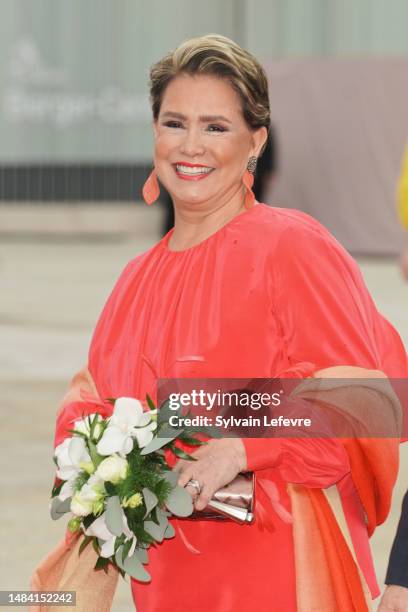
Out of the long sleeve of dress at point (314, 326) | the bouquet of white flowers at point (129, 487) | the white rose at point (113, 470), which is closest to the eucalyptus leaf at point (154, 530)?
the bouquet of white flowers at point (129, 487)

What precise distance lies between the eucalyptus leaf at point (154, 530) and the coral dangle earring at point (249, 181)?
2.45ft

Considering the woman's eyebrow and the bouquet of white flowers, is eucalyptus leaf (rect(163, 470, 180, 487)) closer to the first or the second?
the bouquet of white flowers

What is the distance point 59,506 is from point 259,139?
879 mm

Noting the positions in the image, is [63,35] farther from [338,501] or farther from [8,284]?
[338,501]

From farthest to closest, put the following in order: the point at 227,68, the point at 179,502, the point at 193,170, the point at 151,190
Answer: the point at 151,190, the point at 193,170, the point at 227,68, the point at 179,502

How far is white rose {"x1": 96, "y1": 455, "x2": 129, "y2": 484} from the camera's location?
A: 275 centimetres

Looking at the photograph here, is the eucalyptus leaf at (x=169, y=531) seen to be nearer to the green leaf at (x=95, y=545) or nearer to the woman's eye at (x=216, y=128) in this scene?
the green leaf at (x=95, y=545)

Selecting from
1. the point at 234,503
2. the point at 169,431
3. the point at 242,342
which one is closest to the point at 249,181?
the point at 242,342

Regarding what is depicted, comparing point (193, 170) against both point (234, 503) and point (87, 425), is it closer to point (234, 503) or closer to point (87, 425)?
point (87, 425)

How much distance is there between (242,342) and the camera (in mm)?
2891

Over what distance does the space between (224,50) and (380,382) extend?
74cm

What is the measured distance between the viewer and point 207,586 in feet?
9.73

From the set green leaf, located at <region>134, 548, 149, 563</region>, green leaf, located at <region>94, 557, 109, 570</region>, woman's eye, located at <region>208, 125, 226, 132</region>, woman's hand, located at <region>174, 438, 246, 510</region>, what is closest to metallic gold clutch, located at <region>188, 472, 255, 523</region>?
woman's hand, located at <region>174, 438, 246, 510</region>

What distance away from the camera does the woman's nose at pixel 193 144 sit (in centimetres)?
304
